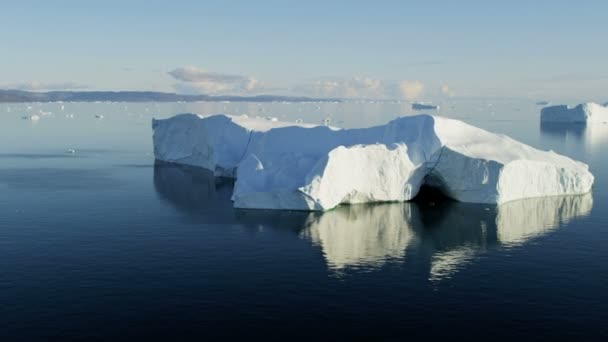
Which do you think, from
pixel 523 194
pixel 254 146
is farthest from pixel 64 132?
pixel 523 194

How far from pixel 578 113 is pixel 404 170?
138280mm

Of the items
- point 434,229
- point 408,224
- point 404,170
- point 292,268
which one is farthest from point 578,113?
point 292,268

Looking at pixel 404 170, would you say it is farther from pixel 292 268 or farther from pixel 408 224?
pixel 292 268

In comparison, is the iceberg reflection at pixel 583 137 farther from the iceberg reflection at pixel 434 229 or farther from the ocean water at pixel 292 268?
the iceberg reflection at pixel 434 229

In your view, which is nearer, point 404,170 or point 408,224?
point 408,224

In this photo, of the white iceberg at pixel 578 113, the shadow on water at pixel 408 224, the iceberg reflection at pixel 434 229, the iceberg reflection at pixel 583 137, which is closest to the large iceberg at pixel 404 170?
the shadow on water at pixel 408 224

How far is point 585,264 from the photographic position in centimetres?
3528

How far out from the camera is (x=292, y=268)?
3416 centimetres

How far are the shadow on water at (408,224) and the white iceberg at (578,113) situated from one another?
125323 millimetres

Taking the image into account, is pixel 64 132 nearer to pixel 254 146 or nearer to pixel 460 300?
pixel 254 146

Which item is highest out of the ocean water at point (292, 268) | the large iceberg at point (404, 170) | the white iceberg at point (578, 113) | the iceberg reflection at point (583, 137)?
the white iceberg at point (578, 113)

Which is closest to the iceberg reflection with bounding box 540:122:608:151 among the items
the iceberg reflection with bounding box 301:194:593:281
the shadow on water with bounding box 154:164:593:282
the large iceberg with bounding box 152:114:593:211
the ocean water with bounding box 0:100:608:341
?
the large iceberg with bounding box 152:114:593:211

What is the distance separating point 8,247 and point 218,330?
20.6 meters

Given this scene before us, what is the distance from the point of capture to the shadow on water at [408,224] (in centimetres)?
3741
